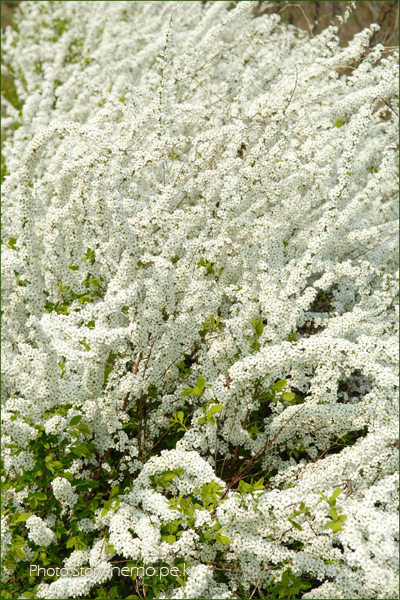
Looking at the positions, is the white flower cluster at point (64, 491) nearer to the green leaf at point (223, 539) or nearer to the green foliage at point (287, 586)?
the green leaf at point (223, 539)

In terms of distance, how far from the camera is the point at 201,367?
4.35 metres

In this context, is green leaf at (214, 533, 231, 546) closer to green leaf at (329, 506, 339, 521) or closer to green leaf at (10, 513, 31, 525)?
green leaf at (329, 506, 339, 521)

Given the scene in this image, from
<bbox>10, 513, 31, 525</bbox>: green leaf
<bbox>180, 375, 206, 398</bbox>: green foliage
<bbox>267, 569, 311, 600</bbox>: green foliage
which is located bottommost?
<bbox>267, 569, 311, 600</bbox>: green foliage

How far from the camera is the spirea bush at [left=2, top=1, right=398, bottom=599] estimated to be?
3299 mm

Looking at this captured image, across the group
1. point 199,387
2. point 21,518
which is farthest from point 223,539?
point 21,518

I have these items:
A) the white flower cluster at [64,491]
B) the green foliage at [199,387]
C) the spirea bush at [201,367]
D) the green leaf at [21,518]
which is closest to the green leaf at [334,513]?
the spirea bush at [201,367]

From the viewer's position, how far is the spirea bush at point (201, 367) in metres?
3.30

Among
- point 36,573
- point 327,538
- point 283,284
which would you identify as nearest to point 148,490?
point 36,573

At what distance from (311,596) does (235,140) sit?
4.01 metres

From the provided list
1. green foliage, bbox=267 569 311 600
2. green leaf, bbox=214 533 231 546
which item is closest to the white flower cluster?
green leaf, bbox=214 533 231 546

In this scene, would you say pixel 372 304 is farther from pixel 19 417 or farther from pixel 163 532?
pixel 19 417

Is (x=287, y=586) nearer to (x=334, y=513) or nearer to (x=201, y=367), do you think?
(x=334, y=513)

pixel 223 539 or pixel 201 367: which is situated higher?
pixel 201 367

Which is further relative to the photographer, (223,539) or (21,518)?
(21,518)
